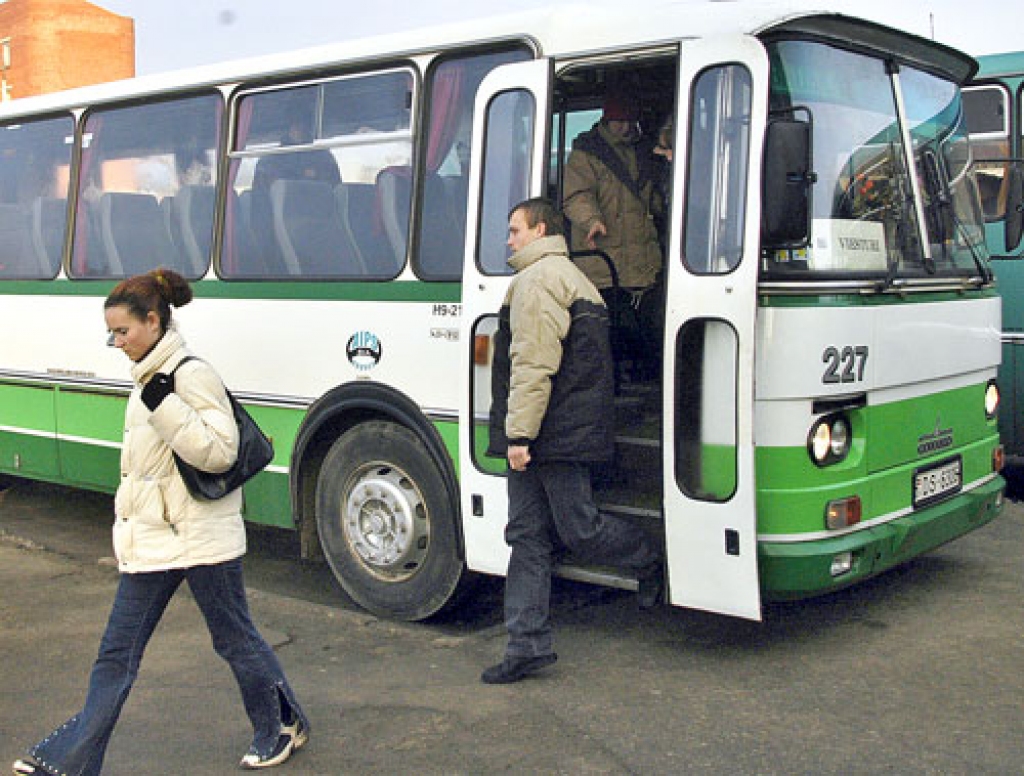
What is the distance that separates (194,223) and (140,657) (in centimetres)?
385

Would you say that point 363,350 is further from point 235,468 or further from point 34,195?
point 34,195

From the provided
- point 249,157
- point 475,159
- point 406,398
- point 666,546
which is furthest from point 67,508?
point 666,546

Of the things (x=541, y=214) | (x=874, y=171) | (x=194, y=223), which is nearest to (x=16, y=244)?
(x=194, y=223)

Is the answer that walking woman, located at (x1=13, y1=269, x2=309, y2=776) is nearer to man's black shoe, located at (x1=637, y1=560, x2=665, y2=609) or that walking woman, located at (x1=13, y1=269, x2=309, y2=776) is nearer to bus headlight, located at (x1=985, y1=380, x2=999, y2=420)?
man's black shoe, located at (x1=637, y1=560, x2=665, y2=609)

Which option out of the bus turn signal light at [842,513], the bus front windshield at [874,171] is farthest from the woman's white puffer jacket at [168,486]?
the bus turn signal light at [842,513]

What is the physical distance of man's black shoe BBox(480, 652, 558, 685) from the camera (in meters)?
5.69

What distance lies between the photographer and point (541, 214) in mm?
5699

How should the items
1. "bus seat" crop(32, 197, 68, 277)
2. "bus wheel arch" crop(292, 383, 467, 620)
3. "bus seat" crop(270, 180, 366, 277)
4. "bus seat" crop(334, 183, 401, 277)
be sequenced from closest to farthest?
"bus wheel arch" crop(292, 383, 467, 620), "bus seat" crop(334, 183, 401, 277), "bus seat" crop(270, 180, 366, 277), "bus seat" crop(32, 197, 68, 277)

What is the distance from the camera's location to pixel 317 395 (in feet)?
23.1

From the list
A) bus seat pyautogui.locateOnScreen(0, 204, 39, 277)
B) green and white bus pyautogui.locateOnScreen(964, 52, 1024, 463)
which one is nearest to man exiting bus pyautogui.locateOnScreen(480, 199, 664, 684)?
green and white bus pyautogui.locateOnScreen(964, 52, 1024, 463)

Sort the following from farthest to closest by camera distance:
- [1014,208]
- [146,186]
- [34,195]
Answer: [34,195]
[146,186]
[1014,208]

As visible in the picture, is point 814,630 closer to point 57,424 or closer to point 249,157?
point 249,157

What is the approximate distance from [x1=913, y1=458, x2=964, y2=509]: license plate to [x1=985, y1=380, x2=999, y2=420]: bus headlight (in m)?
0.48

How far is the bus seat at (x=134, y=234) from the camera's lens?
8203mm
